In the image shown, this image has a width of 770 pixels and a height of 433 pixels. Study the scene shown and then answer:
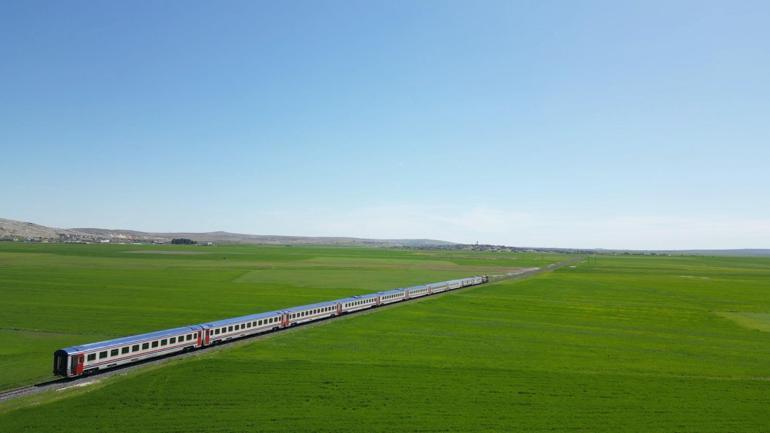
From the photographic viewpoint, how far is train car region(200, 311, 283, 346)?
3534 cm

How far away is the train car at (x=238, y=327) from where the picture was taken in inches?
1391

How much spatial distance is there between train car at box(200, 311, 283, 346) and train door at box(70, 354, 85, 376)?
8.88m

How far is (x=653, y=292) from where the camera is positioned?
265ft

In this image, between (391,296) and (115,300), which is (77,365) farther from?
(391,296)

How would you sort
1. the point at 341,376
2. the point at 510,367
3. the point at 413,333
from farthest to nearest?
the point at 413,333 → the point at 510,367 → the point at 341,376

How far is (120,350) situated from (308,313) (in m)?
19.2

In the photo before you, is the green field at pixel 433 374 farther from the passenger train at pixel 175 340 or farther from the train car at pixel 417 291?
the train car at pixel 417 291

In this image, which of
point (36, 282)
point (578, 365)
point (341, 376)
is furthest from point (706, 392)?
point (36, 282)

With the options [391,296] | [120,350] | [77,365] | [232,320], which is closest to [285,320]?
[232,320]

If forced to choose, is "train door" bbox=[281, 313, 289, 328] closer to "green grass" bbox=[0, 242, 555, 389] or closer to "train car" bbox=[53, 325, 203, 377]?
"train car" bbox=[53, 325, 203, 377]

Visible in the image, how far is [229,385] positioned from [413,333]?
19126 mm

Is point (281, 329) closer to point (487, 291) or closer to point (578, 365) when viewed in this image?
point (578, 365)

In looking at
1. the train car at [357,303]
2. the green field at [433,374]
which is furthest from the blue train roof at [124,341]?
the train car at [357,303]

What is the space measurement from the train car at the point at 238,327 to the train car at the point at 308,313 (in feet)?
4.31
